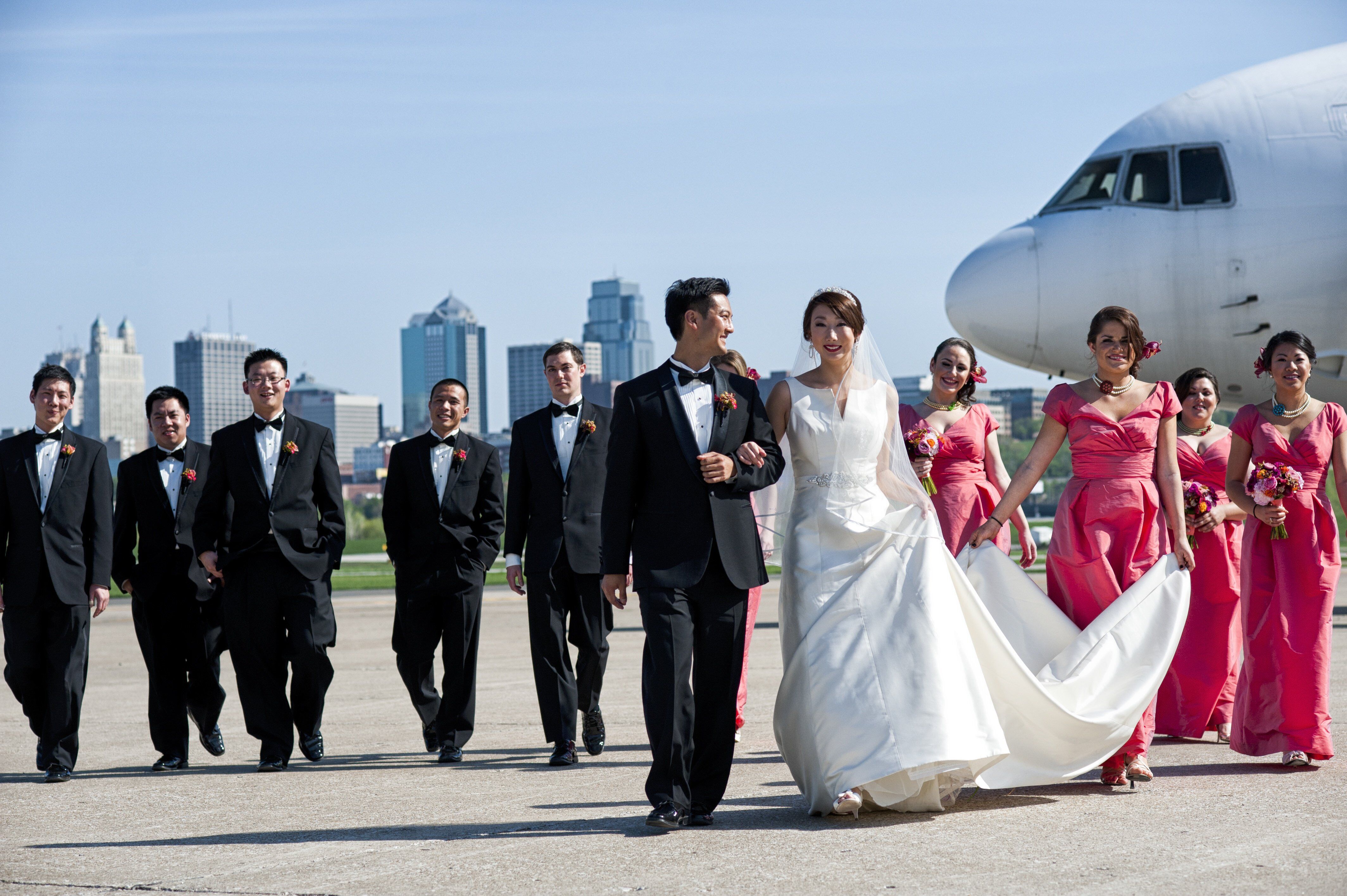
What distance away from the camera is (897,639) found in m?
5.89

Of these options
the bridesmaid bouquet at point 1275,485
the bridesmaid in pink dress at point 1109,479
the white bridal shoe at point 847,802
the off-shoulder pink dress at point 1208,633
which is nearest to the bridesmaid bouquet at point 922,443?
the bridesmaid in pink dress at point 1109,479

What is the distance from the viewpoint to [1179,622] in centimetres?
650

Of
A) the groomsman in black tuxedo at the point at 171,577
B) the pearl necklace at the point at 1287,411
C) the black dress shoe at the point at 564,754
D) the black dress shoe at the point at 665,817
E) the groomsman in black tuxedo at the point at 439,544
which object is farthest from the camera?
the groomsman in black tuxedo at the point at 439,544

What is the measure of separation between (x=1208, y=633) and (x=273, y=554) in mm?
5161

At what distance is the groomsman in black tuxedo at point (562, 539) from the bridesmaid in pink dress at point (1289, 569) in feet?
11.0

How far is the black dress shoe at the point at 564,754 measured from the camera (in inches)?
301

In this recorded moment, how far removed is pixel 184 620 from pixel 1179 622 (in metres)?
5.33

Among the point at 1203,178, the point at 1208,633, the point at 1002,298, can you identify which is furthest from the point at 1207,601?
the point at 1203,178

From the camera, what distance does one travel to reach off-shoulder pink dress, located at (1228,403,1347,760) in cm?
686

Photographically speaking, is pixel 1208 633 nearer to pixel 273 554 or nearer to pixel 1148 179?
pixel 273 554

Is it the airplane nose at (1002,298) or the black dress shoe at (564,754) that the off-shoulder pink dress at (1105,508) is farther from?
the airplane nose at (1002,298)

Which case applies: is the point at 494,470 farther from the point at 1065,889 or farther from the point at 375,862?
the point at 1065,889

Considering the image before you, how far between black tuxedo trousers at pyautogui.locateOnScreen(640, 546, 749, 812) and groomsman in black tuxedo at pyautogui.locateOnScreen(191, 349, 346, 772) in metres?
2.59

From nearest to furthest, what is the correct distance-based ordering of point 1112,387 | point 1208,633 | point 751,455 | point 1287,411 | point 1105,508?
point 751,455 → point 1105,508 → point 1112,387 → point 1287,411 → point 1208,633
